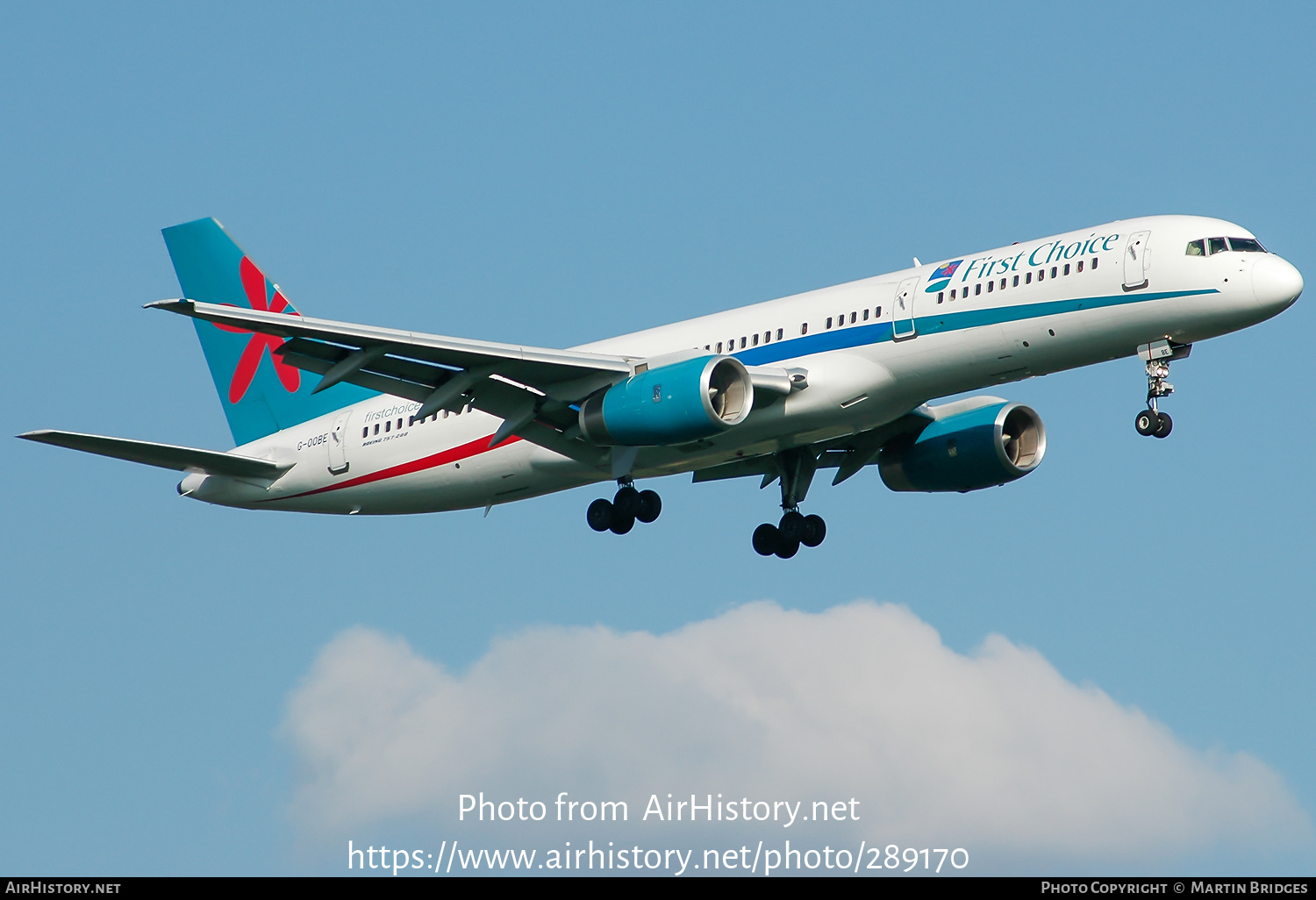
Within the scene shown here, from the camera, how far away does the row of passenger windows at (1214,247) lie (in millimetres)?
31266

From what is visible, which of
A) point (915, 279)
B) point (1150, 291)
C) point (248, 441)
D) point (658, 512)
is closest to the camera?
point (1150, 291)

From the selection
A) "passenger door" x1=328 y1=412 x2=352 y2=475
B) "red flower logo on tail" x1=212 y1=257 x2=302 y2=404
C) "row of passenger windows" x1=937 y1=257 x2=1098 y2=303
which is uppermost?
"red flower logo on tail" x1=212 y1=257 x2=302 y2=404

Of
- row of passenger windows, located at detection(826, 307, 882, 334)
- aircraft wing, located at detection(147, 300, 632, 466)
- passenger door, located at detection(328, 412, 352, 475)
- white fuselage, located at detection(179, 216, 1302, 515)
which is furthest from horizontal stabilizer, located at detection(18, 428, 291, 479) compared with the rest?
row of passenger windows, located at detection(826, 307, 882, 334)

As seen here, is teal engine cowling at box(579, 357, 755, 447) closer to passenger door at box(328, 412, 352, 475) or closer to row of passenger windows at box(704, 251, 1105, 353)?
row of passenger windows at box(704, 251, 1105, 353)

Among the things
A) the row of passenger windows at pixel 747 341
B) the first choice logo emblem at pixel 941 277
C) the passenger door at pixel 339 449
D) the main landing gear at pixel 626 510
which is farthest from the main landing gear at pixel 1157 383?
the passenger door at pixel 339 449

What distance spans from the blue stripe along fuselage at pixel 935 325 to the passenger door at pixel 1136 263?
213 millimetres

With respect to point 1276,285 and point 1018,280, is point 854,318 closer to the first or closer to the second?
point 1018,280

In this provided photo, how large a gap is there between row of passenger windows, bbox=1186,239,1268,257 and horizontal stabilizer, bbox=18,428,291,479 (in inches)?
811

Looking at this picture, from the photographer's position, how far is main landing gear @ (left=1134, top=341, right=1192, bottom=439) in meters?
31.7

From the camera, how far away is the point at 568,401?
34625 mm

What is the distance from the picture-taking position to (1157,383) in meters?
31.9
